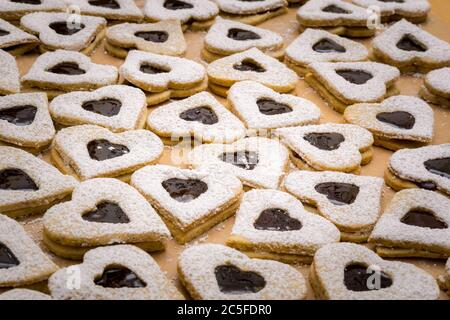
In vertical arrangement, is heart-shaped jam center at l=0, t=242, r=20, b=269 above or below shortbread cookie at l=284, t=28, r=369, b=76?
below

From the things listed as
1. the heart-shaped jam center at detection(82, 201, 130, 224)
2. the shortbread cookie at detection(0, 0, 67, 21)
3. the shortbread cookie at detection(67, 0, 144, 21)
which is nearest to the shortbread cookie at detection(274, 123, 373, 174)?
the heart-shaped jam center at detection(82, 201, 130, 224)

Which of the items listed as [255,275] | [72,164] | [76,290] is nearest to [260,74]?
[72,164]

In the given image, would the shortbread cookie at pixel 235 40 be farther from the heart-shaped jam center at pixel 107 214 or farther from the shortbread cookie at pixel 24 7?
the heart-shaped jam center at pixel 107 214

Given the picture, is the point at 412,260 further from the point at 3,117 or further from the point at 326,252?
the point at 3,117

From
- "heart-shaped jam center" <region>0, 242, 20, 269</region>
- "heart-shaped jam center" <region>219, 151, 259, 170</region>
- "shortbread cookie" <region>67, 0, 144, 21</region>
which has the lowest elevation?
"heart-shaped jam center" <region>0, 242, 20, 269</region>

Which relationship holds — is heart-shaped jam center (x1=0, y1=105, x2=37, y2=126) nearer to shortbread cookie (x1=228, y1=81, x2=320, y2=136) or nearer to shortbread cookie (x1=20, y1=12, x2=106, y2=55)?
shortbread cookie (x1=20, y1=12, x2=106, y2=55)

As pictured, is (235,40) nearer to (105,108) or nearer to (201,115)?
(201,115)
